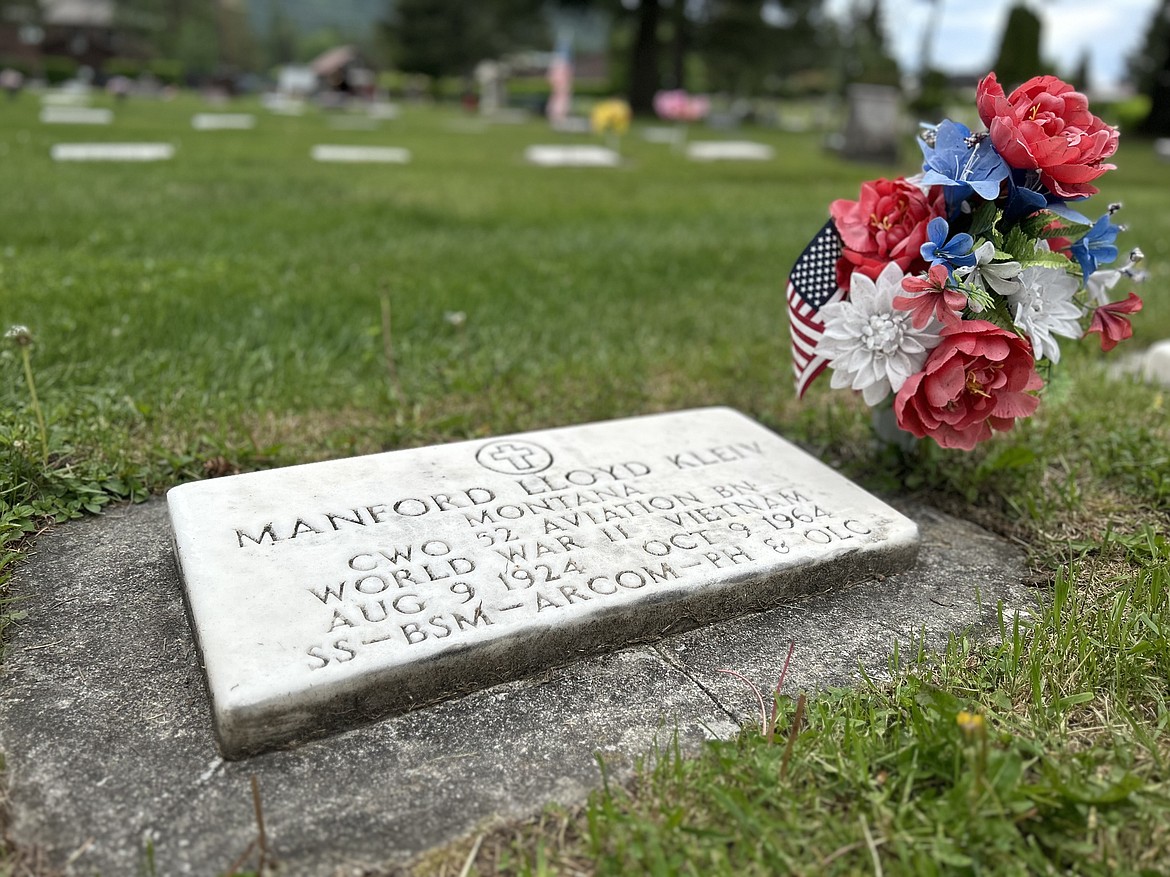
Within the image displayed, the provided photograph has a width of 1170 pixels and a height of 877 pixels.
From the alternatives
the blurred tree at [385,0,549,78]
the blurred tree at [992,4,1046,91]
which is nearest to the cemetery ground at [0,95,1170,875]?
the blurred tree at [992,4,1046,91]

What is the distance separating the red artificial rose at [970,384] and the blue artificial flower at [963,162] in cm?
31

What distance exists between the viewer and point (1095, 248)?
2.34 m

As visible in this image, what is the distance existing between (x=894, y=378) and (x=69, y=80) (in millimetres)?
49576

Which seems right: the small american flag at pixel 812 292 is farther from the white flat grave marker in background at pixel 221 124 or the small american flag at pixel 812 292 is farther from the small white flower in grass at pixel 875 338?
the white flat grave marker in background at pixel 221 124

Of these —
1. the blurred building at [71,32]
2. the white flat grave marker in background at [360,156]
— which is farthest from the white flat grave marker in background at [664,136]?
the blurred building at [71,32]

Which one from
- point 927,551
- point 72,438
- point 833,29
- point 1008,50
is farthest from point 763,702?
point 833,29

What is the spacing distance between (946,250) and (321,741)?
1608 millimetres

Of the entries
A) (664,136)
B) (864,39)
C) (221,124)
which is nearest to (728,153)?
(664,136)

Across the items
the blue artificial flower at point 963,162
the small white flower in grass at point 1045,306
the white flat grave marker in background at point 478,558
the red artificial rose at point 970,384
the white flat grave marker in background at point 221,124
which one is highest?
the blue artificial flower at point 963,162

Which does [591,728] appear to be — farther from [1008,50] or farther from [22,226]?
[1008,50]

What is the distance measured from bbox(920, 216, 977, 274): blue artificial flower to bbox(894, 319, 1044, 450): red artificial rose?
13 cm

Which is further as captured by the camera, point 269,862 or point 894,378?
point 894,378

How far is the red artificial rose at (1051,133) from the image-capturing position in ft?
6.76

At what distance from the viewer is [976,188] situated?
2.06 m
